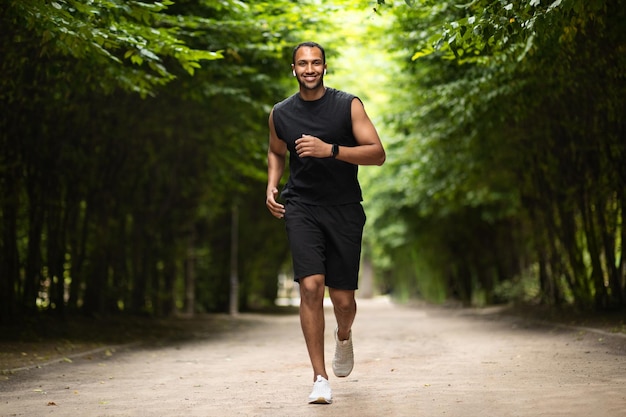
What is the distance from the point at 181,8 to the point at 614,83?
6559mm

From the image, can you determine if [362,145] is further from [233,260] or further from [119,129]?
[233,260]

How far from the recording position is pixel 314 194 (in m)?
6.31

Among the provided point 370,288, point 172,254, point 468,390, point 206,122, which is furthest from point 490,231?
point 370,288

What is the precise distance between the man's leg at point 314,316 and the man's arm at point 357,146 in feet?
2.82

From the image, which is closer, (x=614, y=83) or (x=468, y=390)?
(x=468, y=390)

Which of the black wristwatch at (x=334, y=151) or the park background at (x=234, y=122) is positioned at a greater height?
the park background at (x=234, y=122)

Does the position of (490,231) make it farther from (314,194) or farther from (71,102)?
(314,194)

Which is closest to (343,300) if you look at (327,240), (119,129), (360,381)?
(327,240)

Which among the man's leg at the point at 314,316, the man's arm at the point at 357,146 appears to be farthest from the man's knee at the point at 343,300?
the man's arm at the point at 357,146

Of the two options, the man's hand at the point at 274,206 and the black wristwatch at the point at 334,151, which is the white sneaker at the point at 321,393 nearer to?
the man's hand at the point at 274,206

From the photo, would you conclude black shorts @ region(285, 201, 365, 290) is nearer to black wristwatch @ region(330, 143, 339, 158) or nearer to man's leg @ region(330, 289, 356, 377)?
man's leg @ region(330, 289, 356, 377)

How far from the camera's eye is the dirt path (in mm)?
5926

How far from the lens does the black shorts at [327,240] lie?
6168 mm

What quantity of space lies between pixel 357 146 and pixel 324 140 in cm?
24
